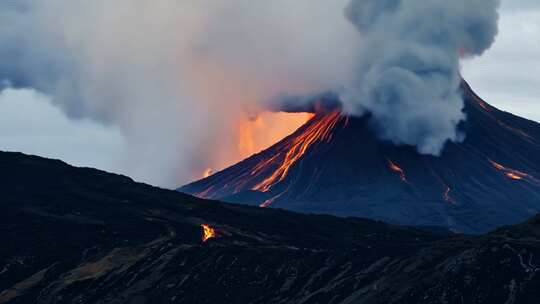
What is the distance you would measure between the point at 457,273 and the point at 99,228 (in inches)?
2601

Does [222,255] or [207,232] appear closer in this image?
[222,255]

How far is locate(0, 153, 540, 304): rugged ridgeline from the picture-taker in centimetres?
12000

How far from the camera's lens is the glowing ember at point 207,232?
16177 cm

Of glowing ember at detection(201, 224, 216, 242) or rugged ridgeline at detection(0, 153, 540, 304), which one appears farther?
glowing ember at detection(201, 224, 216, 242)

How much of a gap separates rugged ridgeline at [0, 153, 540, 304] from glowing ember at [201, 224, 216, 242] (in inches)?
28.2

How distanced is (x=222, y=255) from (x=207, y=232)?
75.2 feet

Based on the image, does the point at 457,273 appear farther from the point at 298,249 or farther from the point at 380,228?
the point at 380,228

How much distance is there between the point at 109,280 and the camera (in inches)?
5418

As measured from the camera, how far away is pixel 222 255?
472 ft

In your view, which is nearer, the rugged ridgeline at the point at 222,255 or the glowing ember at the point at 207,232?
the rugged ridgeline at the point at 222,255

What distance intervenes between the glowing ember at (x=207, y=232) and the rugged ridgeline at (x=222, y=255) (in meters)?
0.72

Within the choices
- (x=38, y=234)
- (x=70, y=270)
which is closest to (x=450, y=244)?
(x=70, y=270)

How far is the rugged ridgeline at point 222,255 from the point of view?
4724 inches

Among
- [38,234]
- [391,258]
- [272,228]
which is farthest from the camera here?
[272,228]
